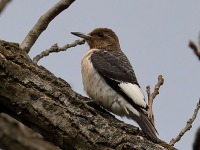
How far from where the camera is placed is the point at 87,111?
3703mm

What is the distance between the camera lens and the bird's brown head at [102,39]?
24.5 feet

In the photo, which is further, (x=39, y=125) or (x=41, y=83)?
(x=41, y=83)

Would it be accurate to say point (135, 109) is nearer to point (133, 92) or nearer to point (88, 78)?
point (133, 92)

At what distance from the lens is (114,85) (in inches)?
218

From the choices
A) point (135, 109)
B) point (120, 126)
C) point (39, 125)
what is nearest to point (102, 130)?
point (120, 126)

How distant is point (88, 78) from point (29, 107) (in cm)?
230

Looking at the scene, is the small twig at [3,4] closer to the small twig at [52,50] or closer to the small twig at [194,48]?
the small twig at [194,48]

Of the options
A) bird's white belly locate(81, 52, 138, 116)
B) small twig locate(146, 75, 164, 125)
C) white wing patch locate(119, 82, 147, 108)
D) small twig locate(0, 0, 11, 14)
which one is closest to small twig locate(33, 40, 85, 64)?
bird's white belly locate(81, 52, 138, 116)

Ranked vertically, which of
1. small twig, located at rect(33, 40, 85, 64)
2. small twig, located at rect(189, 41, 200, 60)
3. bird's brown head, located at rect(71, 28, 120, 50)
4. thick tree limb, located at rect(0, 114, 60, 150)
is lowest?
thick tree limb, located at rect(0, 114, 60, 150)

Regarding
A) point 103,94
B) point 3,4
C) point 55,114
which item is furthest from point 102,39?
point 3,4

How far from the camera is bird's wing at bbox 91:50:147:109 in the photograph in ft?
17.4

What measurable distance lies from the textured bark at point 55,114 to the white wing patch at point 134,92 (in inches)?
53.4

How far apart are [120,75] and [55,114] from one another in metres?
2.47

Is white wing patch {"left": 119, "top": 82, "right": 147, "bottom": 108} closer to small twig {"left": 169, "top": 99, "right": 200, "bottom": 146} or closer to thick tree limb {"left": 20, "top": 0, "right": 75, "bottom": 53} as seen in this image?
small twig {"left": 169, "top": 99, "right": 200, "bottom": 146}
